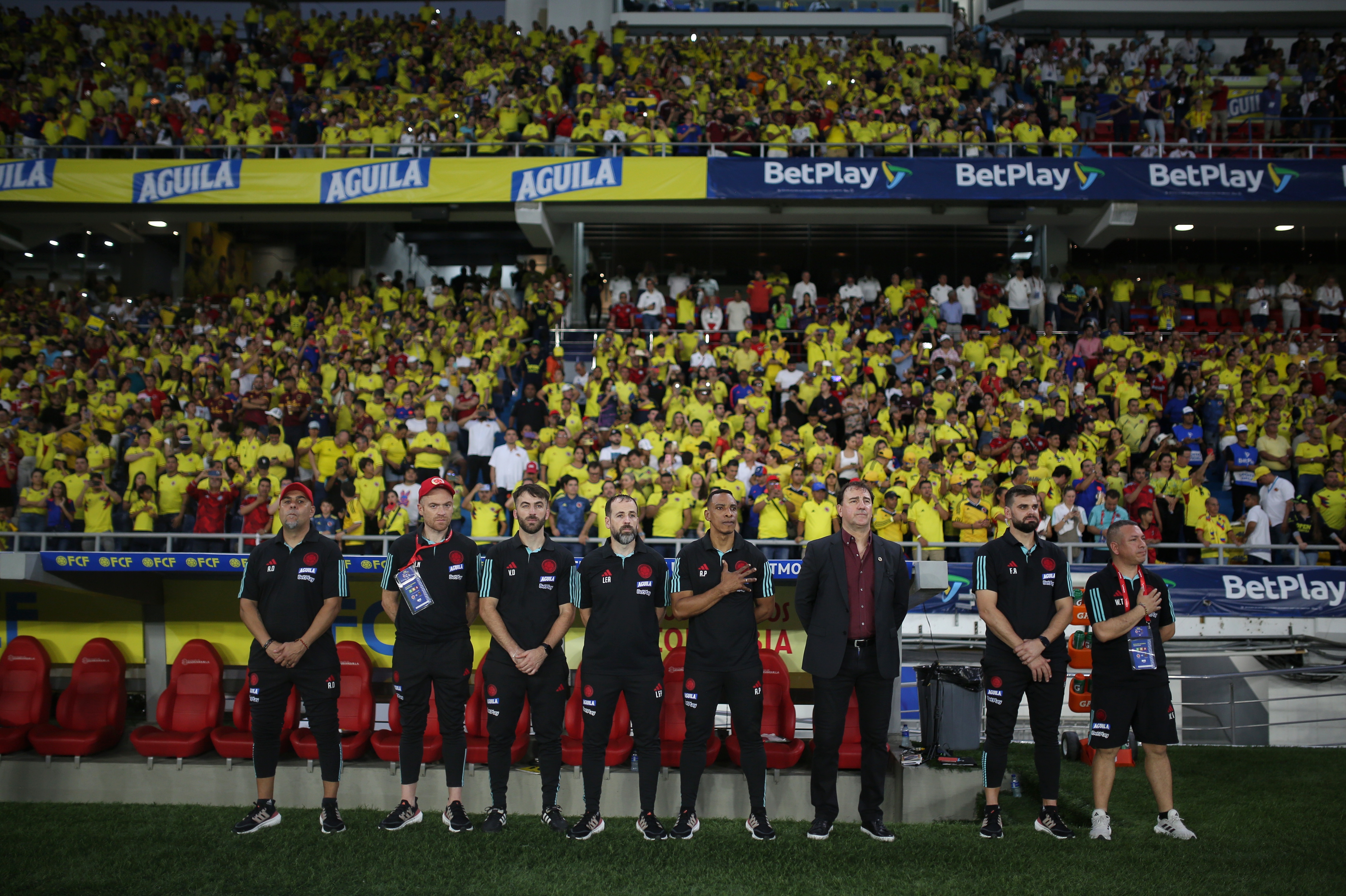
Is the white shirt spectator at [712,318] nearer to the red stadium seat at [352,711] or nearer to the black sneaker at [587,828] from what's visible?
the red stadium seat at [352,711]

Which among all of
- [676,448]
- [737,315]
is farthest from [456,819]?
[737,315]

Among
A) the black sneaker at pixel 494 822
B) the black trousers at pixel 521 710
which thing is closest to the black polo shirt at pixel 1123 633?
the black trousers at pixel 521 710

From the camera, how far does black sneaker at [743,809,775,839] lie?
5.21m

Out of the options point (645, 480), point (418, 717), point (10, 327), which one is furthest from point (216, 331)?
point (418, 717)

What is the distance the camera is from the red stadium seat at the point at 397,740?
6.70 metres

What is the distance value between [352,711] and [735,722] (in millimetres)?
3371

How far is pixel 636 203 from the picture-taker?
637 inches

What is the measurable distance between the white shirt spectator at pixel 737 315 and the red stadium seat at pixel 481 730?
904 cm

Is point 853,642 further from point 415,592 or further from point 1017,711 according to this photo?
point 415,592

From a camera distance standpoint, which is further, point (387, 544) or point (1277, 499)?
point (1277, 499)

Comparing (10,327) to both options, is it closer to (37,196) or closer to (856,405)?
(37,196)

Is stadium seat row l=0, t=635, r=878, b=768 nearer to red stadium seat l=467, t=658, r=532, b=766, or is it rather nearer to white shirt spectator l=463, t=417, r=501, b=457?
red stadium seat l=467, t=658, r=532, b=766

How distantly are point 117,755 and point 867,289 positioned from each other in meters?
13.3

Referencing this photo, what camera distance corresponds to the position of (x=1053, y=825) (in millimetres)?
5234
